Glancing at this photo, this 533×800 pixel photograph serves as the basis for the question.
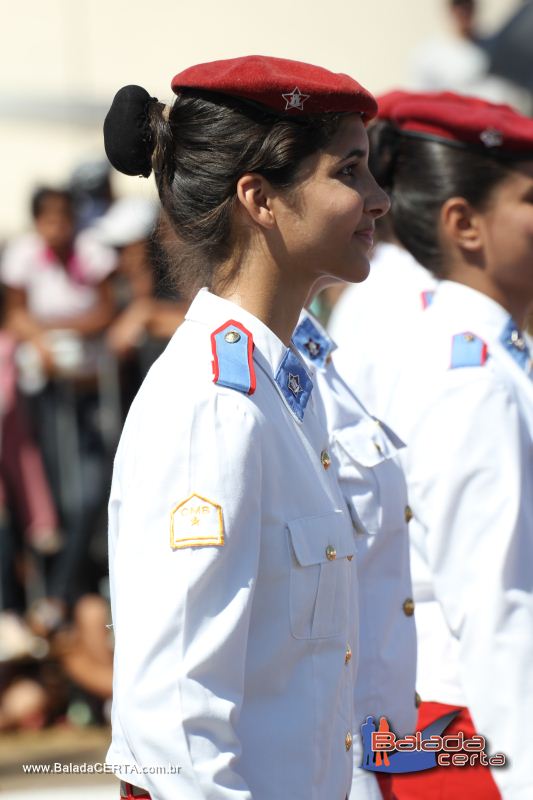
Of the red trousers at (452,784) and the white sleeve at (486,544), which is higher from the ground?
the white sleeve at (486,544)

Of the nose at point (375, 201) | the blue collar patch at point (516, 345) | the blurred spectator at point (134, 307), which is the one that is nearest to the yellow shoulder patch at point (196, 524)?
the nose at point (375, 201)

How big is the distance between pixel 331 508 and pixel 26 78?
8265 mm

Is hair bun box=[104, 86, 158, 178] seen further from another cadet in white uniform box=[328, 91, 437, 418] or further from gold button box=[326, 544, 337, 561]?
another cadet in white uniform box=[328, 91, 437, 418]

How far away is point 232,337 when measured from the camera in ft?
6.68

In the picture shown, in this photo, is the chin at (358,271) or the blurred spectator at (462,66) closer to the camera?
the chin at (358,271)

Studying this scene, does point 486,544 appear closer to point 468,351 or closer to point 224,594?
point 468,351

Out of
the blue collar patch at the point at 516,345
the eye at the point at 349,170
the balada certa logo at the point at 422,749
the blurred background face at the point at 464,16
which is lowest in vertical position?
the balada certa logo at the point at 422,749

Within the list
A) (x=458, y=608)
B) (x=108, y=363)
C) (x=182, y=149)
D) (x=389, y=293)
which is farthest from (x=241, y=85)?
(x=108, y=363)

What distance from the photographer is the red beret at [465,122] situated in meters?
2.98

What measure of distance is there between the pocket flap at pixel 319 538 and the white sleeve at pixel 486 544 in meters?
0.51

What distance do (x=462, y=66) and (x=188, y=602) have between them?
257 inches

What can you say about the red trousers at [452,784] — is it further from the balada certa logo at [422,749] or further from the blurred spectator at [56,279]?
the blurred spectator at [56,279]

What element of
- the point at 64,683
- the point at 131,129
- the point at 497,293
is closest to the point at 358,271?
the point at 131,129

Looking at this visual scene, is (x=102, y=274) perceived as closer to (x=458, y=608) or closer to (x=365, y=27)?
(x=458, y=608)
